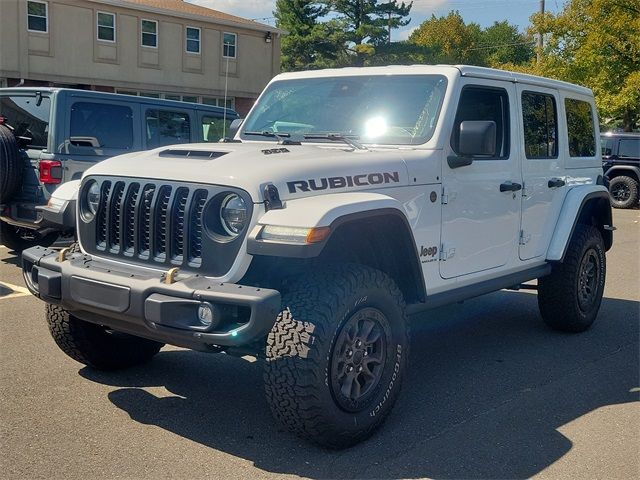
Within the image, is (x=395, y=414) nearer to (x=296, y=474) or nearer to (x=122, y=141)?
(x=296, y=474)

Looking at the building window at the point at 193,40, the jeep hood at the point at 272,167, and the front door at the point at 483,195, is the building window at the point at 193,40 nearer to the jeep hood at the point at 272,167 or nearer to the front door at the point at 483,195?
the front door at the point at 483,195

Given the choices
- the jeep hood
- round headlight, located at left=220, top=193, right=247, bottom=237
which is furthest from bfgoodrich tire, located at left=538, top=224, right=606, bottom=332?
round headlight, located at left=220, top=193, right=247, bottom=237

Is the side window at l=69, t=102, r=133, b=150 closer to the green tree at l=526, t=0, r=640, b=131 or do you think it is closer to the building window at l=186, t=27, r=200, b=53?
the green tree at l=526, t=0, r=640, b=131

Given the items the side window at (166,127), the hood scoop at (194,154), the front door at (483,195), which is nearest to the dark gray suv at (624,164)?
the side window at (166,127)

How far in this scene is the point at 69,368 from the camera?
4945 mm

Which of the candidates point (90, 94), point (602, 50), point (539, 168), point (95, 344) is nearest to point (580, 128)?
point (539, 168)

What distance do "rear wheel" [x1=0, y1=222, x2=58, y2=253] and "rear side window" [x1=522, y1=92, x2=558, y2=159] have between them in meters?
5.87

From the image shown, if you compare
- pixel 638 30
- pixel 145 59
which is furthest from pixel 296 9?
pixel 638 30

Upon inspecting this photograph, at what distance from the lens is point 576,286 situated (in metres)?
6.11

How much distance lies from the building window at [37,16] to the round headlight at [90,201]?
23.9 meters

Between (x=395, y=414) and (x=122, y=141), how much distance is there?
19.1 feet

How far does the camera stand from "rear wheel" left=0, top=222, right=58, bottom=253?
8969mm

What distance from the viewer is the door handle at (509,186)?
514 centimetres

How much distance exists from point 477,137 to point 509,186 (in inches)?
35.4
